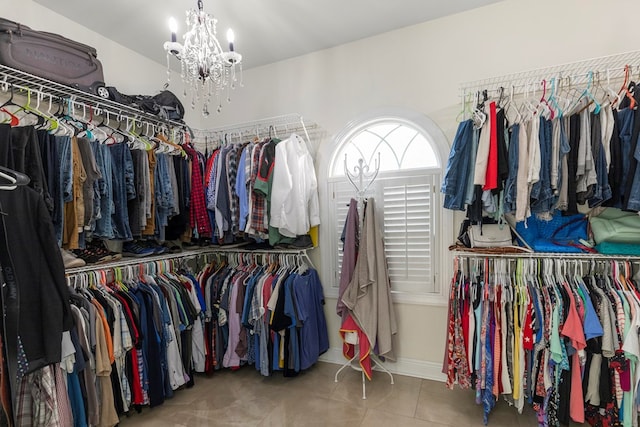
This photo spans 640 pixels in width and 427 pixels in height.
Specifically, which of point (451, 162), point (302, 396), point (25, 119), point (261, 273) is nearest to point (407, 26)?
point (451, 162)

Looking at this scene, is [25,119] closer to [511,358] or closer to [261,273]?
[261,273]

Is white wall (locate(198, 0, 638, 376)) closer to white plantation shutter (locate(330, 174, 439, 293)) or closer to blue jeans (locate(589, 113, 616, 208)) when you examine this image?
white plantation shutter (locate(330, 174, 439, 293))

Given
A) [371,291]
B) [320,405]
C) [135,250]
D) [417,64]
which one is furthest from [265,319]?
[417,64]

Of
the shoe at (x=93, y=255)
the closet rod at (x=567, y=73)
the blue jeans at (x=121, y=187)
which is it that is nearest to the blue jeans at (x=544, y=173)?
the closet rod at (x=567, y=73)

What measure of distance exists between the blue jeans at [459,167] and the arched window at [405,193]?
356 millimetres

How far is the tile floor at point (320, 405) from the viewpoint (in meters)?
2.02

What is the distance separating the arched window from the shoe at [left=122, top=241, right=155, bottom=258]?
5.13 feet

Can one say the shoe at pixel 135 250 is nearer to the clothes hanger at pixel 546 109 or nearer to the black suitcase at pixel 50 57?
the black suitcase at pixel 50 57

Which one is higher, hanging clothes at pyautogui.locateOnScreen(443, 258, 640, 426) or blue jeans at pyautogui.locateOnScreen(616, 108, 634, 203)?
blue jeans at pyautogui.locateOnScreen(616, 108, 634, 203)

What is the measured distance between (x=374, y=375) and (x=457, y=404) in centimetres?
67

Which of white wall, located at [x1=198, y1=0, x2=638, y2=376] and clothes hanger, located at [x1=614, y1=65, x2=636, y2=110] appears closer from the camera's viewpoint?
clothes hanger, located at [x1=614, y1=65, x2=636, y2=110]

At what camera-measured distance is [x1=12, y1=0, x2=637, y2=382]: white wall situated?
2.09 metres

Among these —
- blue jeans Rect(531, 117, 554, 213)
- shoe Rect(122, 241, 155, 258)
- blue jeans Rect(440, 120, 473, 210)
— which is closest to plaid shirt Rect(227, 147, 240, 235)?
shoe Rect(122, 241, 155, 258)

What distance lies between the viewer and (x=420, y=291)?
8.25 ft
